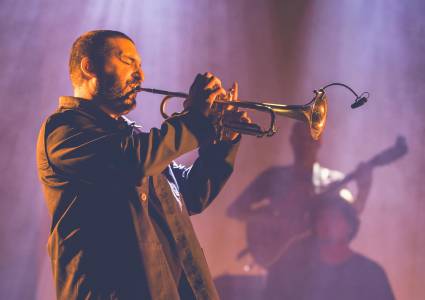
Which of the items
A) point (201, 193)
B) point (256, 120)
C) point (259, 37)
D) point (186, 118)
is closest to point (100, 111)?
point (186, 118)

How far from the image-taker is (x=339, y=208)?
392cm

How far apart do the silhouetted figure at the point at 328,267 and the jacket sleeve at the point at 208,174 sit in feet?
6.07

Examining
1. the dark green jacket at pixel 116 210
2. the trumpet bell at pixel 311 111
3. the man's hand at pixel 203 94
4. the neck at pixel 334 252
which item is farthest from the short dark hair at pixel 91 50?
Answer: the neck at pixel 334 252

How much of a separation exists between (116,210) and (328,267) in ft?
8.47

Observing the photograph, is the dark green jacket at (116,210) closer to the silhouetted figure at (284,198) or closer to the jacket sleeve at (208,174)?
the jacket sleeve at (208,174)

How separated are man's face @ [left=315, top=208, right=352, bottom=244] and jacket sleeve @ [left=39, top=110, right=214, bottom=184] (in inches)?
91.6

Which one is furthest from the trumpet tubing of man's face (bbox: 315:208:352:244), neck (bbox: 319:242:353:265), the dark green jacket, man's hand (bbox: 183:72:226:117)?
neck (bbox: 319:242:353:265)

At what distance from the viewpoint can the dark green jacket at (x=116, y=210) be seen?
1764mm

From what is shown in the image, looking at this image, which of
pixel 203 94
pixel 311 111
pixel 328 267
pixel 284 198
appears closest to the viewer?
pixel 203 94

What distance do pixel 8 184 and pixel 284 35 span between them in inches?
113

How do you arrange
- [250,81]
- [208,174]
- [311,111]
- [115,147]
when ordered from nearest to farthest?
[115,147] → [208,174] → [311,111] → [250,81]

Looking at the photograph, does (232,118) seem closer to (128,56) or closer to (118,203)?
(128,56)

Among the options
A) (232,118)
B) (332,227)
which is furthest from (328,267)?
(232,118)

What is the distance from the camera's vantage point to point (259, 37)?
424 cm
